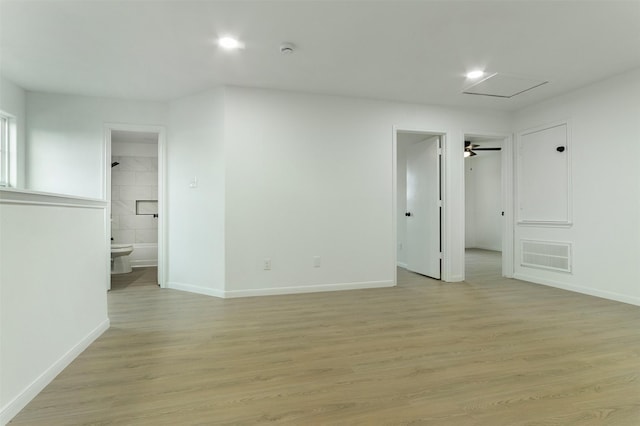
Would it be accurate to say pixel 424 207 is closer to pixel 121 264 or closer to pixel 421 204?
pixel 421 204

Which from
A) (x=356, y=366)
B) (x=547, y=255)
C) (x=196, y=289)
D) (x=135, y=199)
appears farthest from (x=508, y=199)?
(x=135, y=199)

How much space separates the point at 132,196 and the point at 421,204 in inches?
211

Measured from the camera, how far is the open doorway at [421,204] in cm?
467

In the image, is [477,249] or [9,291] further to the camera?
[477,249]

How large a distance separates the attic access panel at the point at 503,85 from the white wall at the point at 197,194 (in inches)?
110

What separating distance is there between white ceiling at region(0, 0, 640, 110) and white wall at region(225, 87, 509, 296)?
35cm

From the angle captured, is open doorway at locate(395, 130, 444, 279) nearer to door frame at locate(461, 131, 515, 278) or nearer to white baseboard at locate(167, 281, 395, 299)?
door frame at locate(461, 131, 515, 278)

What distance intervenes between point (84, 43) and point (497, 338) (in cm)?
423

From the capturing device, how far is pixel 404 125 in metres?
4.42

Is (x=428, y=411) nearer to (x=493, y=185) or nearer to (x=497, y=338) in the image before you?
(x=497, y=338)

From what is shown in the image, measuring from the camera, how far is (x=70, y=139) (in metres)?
4.16

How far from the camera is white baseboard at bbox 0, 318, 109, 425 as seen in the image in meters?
1.49

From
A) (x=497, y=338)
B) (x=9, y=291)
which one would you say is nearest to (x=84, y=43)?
(x=9, y=291)

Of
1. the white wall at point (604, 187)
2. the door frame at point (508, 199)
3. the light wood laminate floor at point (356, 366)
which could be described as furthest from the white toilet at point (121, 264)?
the white wall at point (604, 187)
